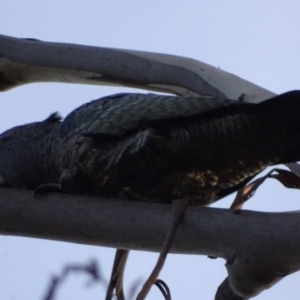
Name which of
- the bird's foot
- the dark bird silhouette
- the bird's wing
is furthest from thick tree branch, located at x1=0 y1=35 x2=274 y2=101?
the bird's foot

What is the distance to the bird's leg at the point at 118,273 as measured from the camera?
185 cm

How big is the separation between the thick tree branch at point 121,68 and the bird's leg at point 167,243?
951 millimetres

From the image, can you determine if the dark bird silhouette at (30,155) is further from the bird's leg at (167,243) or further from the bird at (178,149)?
the bird's leg at (167,243)

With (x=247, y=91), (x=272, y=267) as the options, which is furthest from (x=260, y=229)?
(x=247, y=91)

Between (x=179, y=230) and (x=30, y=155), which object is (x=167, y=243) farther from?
(x=30, y=155)

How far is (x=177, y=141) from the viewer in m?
2.03

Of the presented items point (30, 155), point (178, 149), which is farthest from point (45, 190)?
point (30, 155)

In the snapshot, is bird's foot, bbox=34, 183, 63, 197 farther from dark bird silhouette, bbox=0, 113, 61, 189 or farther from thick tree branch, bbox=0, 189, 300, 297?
dark bird silhouette, bbox=0, 113, 61, 189

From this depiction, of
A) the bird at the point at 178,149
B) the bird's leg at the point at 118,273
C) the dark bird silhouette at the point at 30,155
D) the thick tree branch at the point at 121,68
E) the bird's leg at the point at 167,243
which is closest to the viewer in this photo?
the bird's leg at the point at 167,243

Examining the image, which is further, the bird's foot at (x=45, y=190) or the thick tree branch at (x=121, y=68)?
the thick tree branch at (x=121, y=68)

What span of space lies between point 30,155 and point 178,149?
25.1 inches

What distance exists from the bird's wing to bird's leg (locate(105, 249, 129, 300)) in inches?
14.5

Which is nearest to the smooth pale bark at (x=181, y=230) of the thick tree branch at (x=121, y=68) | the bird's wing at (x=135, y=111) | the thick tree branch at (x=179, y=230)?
the thick tree branch at (x=179, y=230)

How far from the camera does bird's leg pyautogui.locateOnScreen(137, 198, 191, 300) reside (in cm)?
162
